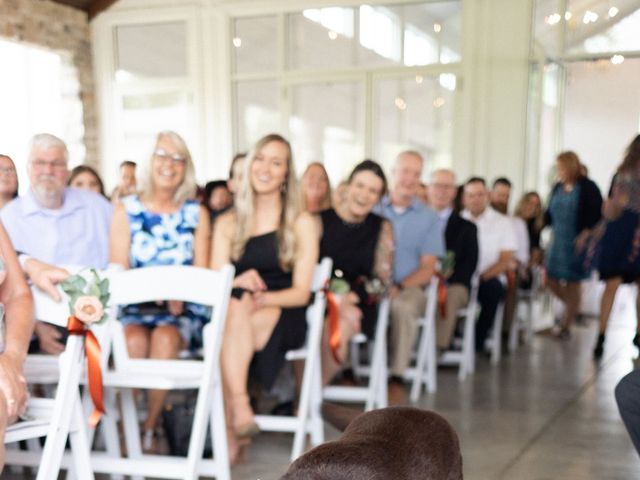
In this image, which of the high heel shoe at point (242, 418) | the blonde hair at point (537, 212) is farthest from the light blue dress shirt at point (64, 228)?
the blonde hair at point (537, 212)

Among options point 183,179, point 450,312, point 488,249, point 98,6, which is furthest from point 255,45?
→ point 183,179

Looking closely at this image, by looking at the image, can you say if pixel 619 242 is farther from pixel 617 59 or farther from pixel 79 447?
pixel 79 447

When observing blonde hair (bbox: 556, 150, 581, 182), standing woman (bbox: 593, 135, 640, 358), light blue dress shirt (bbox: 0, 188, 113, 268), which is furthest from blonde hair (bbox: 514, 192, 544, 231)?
light blue dress shirt (bbox: 0, 188, 113, 268)

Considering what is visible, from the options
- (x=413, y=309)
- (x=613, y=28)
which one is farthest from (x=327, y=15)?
(x=413, y=309)

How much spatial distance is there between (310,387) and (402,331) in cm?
103

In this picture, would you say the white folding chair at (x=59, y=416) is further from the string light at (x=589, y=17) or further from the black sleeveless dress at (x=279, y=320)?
the string light at (x=589, y=17)

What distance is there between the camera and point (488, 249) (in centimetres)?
513

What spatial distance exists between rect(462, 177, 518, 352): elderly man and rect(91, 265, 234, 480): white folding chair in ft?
9.56

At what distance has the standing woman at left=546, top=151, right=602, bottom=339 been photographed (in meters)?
5.47

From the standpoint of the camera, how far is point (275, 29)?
774 centimetres

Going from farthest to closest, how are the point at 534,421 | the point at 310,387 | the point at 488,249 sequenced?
the point at 488,249 → the point at 534,421 → the point at 310,387

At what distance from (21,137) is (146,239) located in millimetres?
685

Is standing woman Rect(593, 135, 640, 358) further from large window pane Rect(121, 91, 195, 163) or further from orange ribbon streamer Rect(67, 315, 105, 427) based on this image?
large window pane Rect(121, 91, 195, 163)

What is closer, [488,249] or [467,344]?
[467,344]
